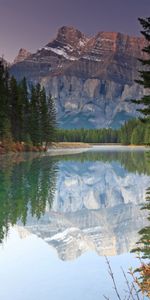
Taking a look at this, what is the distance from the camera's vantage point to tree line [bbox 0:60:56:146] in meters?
60.8

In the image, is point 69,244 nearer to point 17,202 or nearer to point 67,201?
point 17,202

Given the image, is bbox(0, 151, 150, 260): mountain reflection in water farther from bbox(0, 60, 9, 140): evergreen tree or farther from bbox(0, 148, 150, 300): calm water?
bbox(0, 60, 9, 140): evergreen tree

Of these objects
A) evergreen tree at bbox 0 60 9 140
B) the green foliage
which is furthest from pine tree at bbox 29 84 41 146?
the green foliage

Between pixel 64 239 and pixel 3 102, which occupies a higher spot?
pixel 64 239

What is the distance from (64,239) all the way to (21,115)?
210 feet

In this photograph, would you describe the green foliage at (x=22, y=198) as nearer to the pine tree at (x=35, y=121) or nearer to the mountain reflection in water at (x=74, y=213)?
the mountain reflection in water at (x=74, y=213)

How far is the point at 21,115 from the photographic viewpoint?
7344 centimetres

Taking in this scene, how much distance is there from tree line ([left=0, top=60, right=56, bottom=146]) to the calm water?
4008cm

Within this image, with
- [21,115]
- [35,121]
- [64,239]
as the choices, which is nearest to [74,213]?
[64,239]

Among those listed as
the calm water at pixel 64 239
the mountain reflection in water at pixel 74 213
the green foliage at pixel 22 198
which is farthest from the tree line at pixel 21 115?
the calm water at pixel 64 239

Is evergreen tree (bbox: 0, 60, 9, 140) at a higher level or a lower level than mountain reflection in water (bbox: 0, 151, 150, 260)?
lower

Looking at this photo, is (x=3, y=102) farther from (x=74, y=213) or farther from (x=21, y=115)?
(x=74, y=213)

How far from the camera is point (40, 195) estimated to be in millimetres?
18359

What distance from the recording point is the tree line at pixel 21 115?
6084 centimetres
